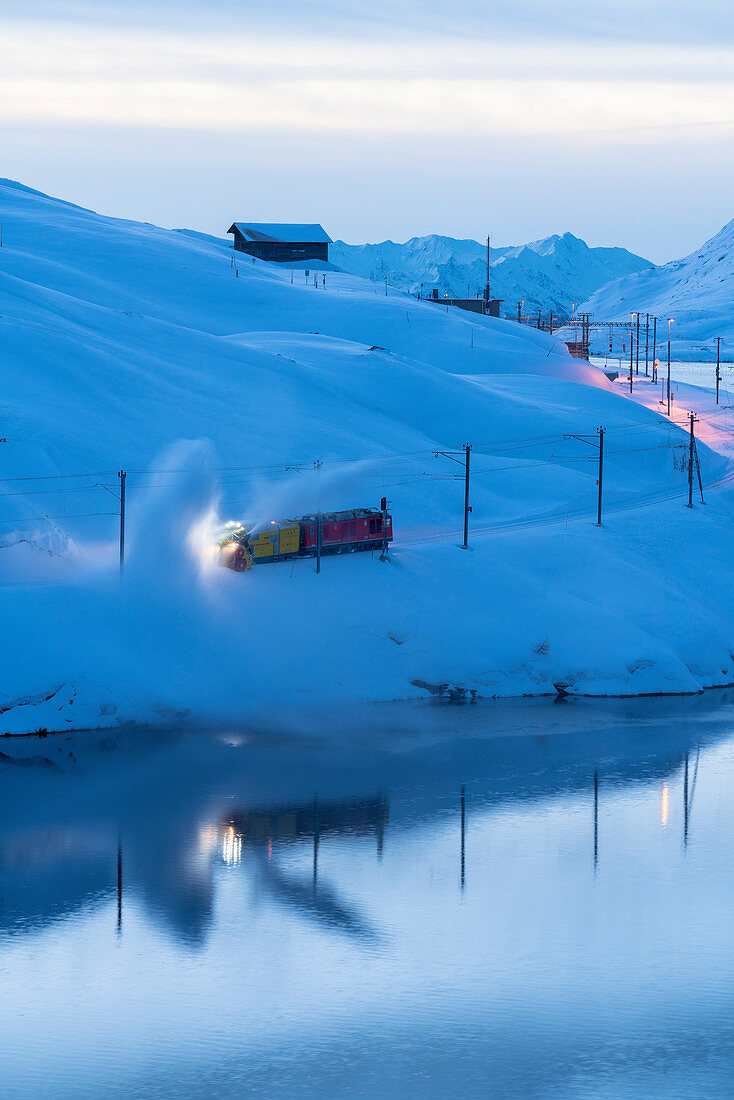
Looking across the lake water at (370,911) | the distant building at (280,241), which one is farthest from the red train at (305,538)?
the distant building at (280,241)

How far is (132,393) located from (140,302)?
35.6 m

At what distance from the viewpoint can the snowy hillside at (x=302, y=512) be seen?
177 ft

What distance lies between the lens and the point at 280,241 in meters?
177

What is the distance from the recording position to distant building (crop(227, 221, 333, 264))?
176 metres

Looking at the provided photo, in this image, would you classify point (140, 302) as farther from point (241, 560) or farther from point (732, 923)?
point (732, 923)

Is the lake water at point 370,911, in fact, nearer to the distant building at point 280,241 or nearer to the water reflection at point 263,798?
the water reflection at point 263,798

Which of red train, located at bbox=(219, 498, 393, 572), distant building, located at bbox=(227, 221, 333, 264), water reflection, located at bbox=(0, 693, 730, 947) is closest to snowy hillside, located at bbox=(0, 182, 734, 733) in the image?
red train, located at bbox=(219, 498, 393, 572)

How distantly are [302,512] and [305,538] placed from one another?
17.0 feet

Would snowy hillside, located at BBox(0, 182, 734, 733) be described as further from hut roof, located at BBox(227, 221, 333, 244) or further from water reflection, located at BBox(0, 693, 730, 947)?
hut roof, located at BBox(227, 221, 333, 244)

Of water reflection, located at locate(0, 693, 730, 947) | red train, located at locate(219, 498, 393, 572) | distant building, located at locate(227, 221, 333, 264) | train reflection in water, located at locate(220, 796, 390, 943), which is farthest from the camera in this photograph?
distant building, located at locate(227, 221, 333, 264)

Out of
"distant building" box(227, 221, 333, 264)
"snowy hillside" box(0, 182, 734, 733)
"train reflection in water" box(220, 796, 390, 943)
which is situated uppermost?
"distant building" box(227, 221, 333, 264)

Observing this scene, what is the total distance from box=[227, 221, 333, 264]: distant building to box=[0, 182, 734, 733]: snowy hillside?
198 ft

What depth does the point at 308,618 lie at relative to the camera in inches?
2281

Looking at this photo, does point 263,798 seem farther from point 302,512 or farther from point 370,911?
point 302,512
